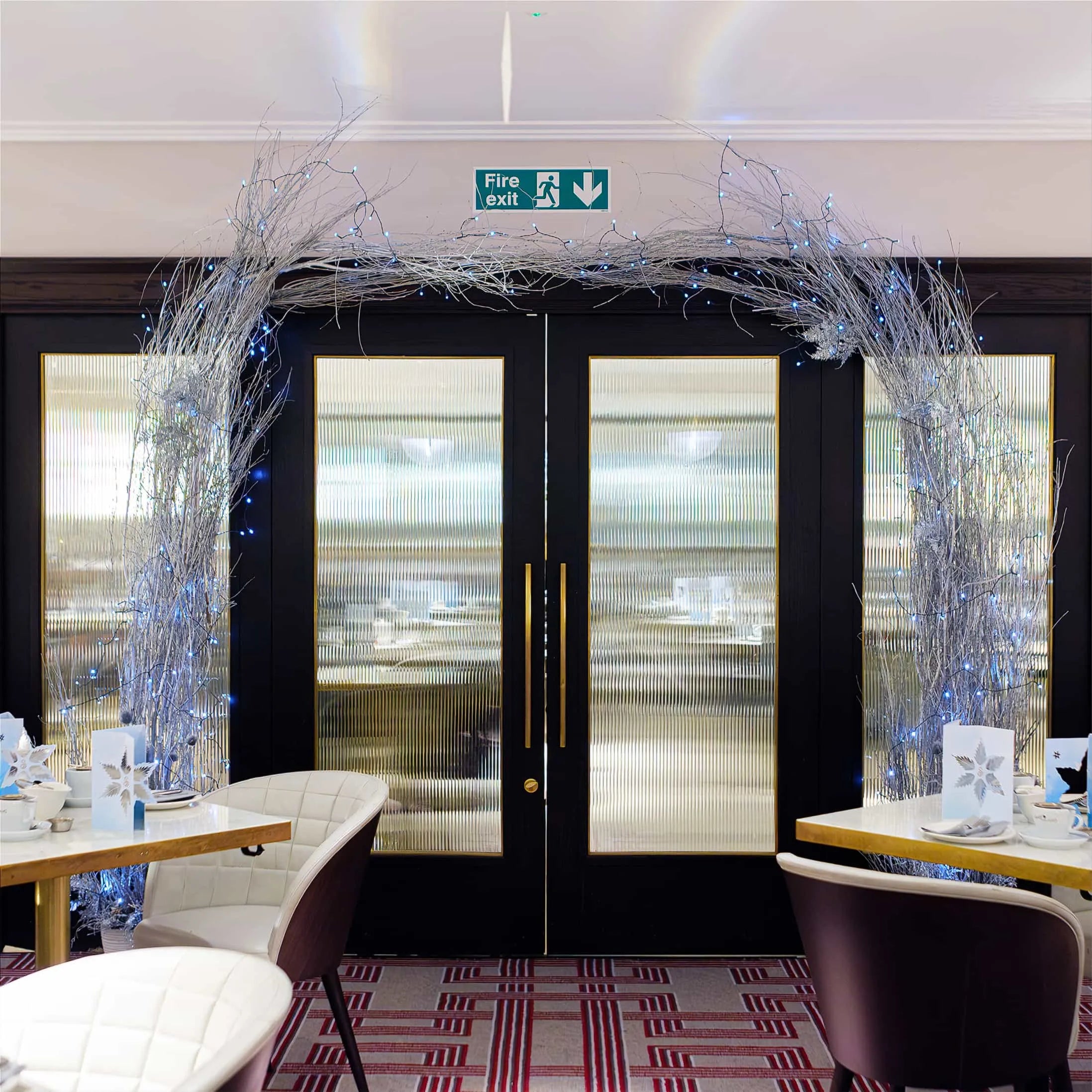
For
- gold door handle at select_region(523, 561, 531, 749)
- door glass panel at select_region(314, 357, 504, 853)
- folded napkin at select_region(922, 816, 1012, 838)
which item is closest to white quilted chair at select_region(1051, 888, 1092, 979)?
folded napkin at select_region(922, 816, 1012, 838)

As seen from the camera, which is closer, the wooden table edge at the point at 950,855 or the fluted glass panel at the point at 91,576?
the wooden table edge at the point at 950,855

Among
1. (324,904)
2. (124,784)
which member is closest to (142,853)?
(124,784)

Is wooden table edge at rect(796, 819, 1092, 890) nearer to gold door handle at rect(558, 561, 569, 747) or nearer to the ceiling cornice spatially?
gold door handle at rect(558, 561, 569, 747)

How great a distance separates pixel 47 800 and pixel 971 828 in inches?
90.3

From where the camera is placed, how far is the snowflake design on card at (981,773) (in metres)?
2.53

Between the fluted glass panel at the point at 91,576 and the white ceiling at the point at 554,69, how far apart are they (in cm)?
95

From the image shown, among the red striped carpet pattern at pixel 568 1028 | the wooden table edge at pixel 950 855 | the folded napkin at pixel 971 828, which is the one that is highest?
the folded napkin at pixel 971 828

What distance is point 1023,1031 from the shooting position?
6.41 ft

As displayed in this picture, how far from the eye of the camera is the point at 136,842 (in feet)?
7.71

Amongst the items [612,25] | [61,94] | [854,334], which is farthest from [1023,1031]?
[61,94]

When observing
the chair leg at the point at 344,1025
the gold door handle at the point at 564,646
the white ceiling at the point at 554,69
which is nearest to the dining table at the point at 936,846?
the gold door handle at the point at 564,646

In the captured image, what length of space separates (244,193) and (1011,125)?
280 centimetres

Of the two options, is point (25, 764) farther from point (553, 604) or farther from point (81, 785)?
→ point (553, 604)

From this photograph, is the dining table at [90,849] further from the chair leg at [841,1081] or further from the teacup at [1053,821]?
the teacup at [1053,821]
